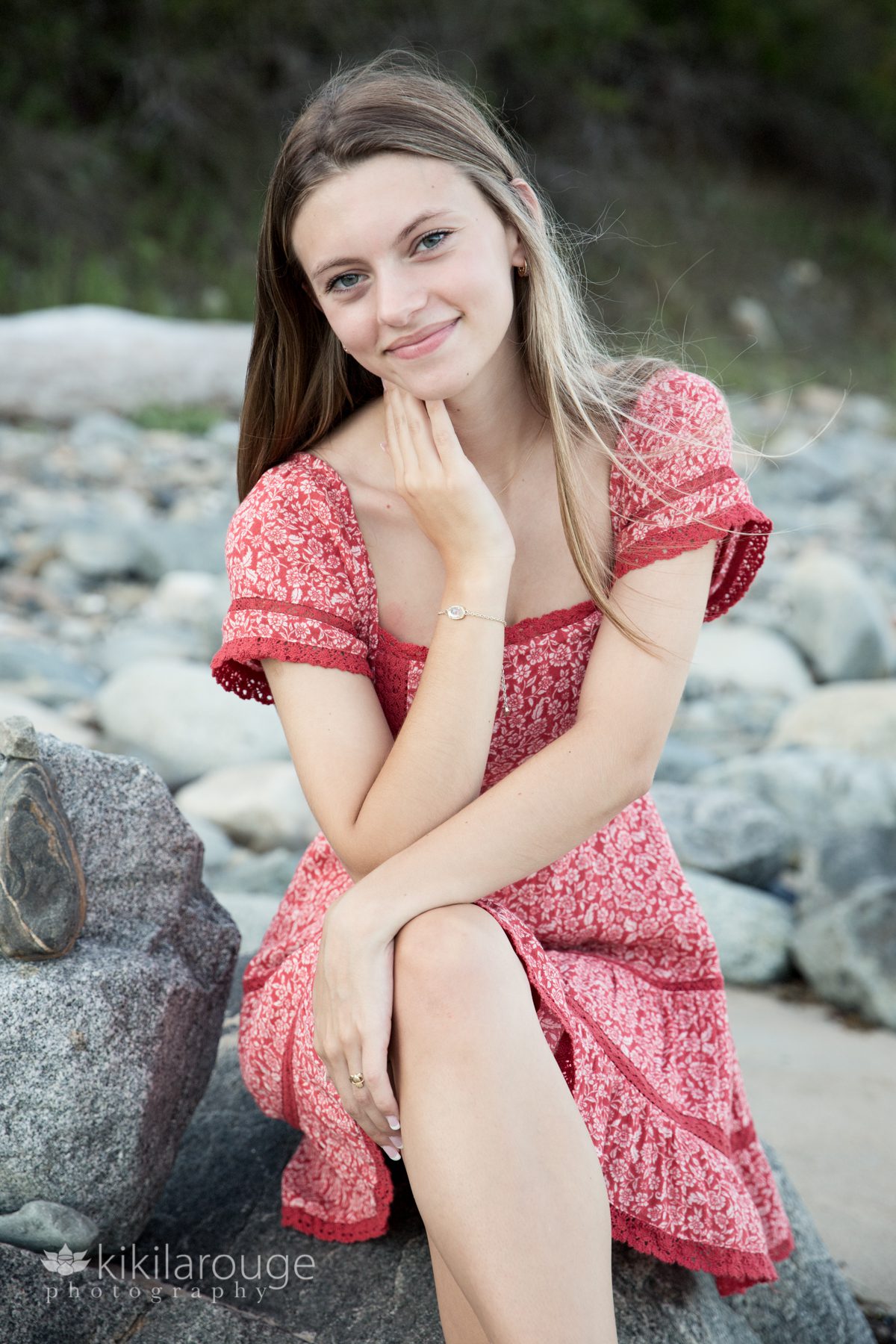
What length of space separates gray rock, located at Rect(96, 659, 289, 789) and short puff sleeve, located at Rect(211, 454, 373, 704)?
2.40 m

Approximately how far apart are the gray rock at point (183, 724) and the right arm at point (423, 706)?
252 centimetres

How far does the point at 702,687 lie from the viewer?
20.2ft

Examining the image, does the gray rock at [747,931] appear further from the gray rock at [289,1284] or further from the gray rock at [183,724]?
the gray rock at [183,724]

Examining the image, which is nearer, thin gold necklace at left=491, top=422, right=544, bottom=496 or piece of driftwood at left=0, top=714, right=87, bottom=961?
piece of driftwood at left=0, top=714, right=87, bottom=961

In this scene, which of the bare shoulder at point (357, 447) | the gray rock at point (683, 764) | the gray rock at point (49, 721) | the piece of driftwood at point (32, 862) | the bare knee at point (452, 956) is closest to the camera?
the bare knee at point (452, 956)

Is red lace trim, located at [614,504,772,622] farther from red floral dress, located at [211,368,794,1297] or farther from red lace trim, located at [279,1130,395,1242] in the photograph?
red lace trim, located at [279,1130,395,1242]

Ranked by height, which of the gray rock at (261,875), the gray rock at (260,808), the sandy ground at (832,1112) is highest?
the gray rock at (260,808)

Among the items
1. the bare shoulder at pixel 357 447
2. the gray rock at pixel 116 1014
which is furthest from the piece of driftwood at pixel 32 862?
the bare shoulder at pixel 357 447

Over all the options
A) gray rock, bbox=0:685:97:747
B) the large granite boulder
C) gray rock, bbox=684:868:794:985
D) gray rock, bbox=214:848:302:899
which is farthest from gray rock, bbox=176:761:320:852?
the large granite boulder

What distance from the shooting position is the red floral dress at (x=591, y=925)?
1.85 m

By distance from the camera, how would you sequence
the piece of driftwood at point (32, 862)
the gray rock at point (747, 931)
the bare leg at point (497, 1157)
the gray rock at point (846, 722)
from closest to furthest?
the bare leg at point (497, 1157)
the piece of driftwood at point (32, 862)
the gray rock at point (747, 931)
the gray rock at point (846, 722)

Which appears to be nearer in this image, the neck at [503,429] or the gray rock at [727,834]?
the neck at [503,429]

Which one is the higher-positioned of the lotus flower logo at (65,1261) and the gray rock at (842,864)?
the gray rock at (842,864)

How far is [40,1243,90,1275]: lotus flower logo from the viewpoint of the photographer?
172 centimetres
